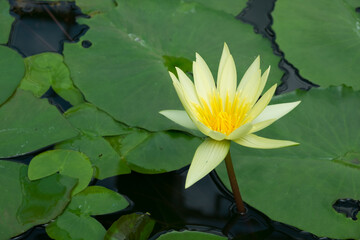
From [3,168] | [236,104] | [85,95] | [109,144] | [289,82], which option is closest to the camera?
[236,104]

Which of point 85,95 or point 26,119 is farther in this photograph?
point 85,95

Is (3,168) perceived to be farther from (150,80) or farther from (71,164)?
(150,80)

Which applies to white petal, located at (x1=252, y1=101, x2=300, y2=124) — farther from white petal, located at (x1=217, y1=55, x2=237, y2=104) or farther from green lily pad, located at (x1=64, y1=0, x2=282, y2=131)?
green lily pad, located at (x1=64, y1=0, x2=282, y2=131)

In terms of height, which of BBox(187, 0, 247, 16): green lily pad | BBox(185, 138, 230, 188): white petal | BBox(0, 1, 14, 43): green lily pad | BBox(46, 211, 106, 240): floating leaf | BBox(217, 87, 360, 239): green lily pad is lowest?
BBox(46, 211, 106, 240): floating leaf

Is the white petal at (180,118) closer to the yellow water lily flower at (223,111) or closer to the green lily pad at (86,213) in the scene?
the yellow water lily flower at (223,111)

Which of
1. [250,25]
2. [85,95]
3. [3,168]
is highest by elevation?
[250,25]

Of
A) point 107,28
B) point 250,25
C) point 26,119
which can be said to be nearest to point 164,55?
point 107,28

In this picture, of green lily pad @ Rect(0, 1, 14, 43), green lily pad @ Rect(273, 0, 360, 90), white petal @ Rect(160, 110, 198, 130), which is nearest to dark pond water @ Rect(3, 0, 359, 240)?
green lily pad @ Rect(273, 0, 360, 90)

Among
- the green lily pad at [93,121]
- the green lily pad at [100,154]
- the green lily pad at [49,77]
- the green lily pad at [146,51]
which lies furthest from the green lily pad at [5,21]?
the green lily pad at [100,154]
